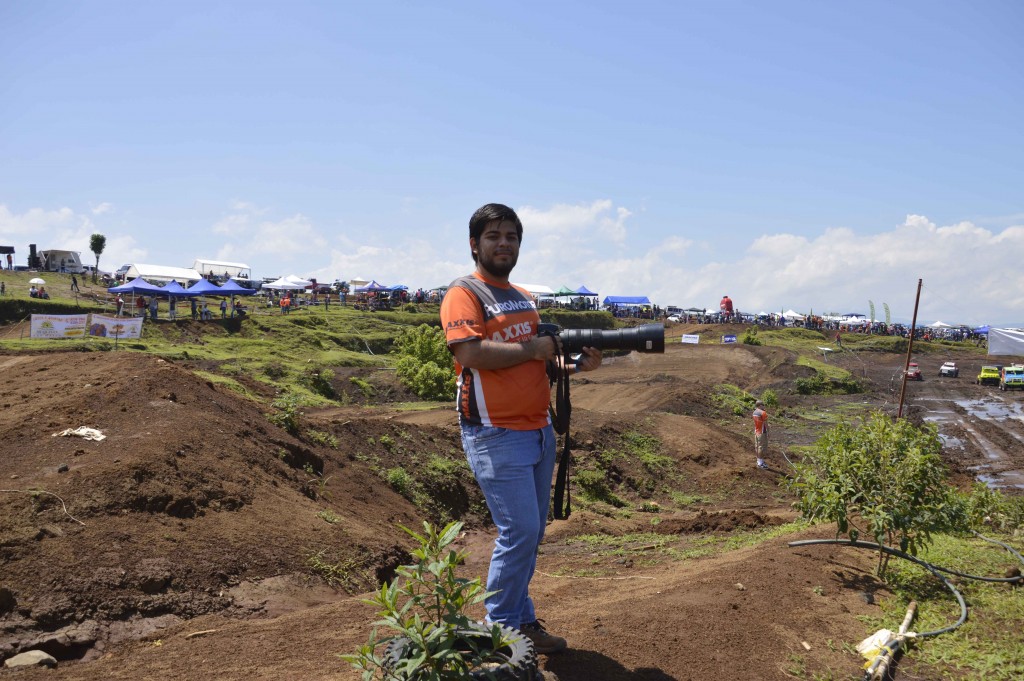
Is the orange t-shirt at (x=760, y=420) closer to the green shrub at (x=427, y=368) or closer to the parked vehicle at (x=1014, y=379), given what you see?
the green shrub at (x=427, y=368)

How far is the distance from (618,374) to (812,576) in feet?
115

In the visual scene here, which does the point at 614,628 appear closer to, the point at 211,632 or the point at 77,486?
the point at 211,632

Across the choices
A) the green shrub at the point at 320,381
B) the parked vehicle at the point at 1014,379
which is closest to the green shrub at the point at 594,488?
the green shrub at the point at 320,381

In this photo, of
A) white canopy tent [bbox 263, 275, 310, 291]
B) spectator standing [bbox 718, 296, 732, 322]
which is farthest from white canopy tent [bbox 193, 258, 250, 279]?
spectator standing [bbox 718, 296, 732, 322]

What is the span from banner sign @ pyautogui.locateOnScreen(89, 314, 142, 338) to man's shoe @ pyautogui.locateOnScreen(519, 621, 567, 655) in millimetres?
26122

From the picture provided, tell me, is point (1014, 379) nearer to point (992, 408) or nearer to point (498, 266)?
point (992, 408)

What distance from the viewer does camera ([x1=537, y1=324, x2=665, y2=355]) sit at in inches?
152

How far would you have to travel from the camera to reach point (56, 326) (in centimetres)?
2514

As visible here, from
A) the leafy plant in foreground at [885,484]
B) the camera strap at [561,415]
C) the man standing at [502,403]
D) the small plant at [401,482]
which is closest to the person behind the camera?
the man standing at [502,403]

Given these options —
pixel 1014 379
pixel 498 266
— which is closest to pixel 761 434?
pixel 498 266

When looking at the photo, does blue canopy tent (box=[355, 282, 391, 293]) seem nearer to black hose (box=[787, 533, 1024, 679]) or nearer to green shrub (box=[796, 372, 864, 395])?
green shrub (box=[796, 372, 864, 395])

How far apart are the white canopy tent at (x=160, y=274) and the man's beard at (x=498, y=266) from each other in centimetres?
4984

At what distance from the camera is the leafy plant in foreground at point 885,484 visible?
609 cm

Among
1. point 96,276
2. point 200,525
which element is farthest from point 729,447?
point 96,276
